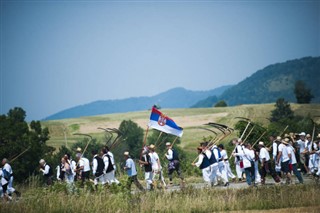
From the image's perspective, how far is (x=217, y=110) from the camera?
11450 cm

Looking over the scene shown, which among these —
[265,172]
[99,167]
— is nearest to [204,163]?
[265,172]

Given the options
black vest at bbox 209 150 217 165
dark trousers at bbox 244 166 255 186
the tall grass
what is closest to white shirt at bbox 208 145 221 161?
black vest at bbox 209 150 217 165

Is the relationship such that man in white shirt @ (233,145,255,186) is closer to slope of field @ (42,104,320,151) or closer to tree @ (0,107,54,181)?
tree @ (0,107,54,181)

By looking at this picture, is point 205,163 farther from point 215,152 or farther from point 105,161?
point 105,161

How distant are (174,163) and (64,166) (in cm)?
484

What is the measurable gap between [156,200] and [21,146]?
26.9m

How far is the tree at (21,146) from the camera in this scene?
41.5m

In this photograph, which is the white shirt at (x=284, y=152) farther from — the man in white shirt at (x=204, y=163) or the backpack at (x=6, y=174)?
the backpack at (x=6, y=174)

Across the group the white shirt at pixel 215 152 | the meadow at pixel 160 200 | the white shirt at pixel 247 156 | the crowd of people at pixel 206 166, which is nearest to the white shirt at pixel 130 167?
the crowd of people at pixel 206 166

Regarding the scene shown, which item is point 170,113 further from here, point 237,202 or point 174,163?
point 237,202

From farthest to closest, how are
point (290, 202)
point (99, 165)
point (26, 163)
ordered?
point (26, 163)
point (99, 165)
point (290, 202)

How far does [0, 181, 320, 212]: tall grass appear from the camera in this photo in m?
17.9

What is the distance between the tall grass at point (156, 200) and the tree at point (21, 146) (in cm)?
2152

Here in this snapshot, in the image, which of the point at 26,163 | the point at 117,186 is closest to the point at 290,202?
the point at 117,186
